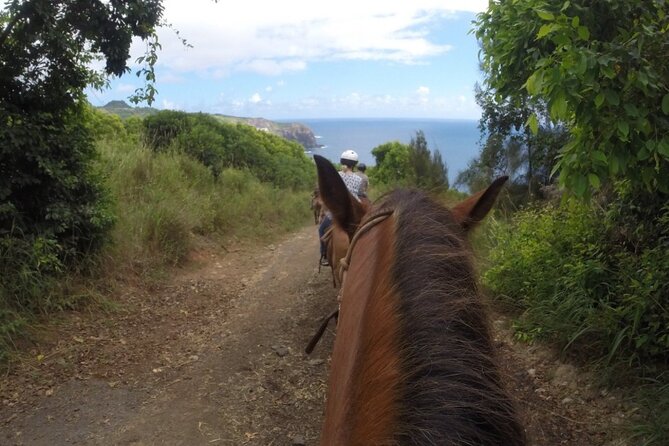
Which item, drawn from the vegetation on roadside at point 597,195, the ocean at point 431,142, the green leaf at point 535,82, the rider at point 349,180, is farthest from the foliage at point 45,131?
the ocean at point 431,142

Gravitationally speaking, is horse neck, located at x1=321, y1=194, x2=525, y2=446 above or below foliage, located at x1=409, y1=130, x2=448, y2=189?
below

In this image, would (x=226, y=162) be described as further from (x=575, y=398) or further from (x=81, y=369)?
(x=575, y=398)

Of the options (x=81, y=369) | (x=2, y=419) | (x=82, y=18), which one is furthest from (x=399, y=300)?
(x=82, y=18)

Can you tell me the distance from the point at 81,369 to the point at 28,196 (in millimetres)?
2030

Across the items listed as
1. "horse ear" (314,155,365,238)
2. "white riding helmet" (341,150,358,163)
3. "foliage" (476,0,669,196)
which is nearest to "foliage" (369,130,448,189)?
Answer: "white riding helmet" (341,150,358,163)

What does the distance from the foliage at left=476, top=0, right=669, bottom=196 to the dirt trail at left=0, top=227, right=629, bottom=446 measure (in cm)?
132

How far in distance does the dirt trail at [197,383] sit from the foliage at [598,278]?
354mm

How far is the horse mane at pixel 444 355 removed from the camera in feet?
3.23

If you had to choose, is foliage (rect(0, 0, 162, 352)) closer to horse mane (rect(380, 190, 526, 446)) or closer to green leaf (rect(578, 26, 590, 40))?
green leaf (rect(578, 26, 590, 40))

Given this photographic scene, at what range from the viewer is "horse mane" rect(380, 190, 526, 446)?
99 cm

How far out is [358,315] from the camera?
137 centimetres

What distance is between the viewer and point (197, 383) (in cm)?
472

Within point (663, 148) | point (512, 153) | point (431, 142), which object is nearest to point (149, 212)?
point (663, 148)

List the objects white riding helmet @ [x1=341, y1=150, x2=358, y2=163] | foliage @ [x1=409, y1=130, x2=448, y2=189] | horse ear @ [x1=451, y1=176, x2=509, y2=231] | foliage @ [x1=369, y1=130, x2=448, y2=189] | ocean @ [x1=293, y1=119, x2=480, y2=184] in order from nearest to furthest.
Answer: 1. horse ear @ [x1=451, y1=176, x2=509, y2=231]
2. white riding helmet @ [x1=341, y1=150, x2=358, y2=163]
3. foliage @ [x1=369, y1=130, x2=448, y2=189]
4. foliage @ [x1=409, y1=130, x2=448, y2=189]
5. ocean @ [x1=293, y1=119, x2=480, y2=184]
